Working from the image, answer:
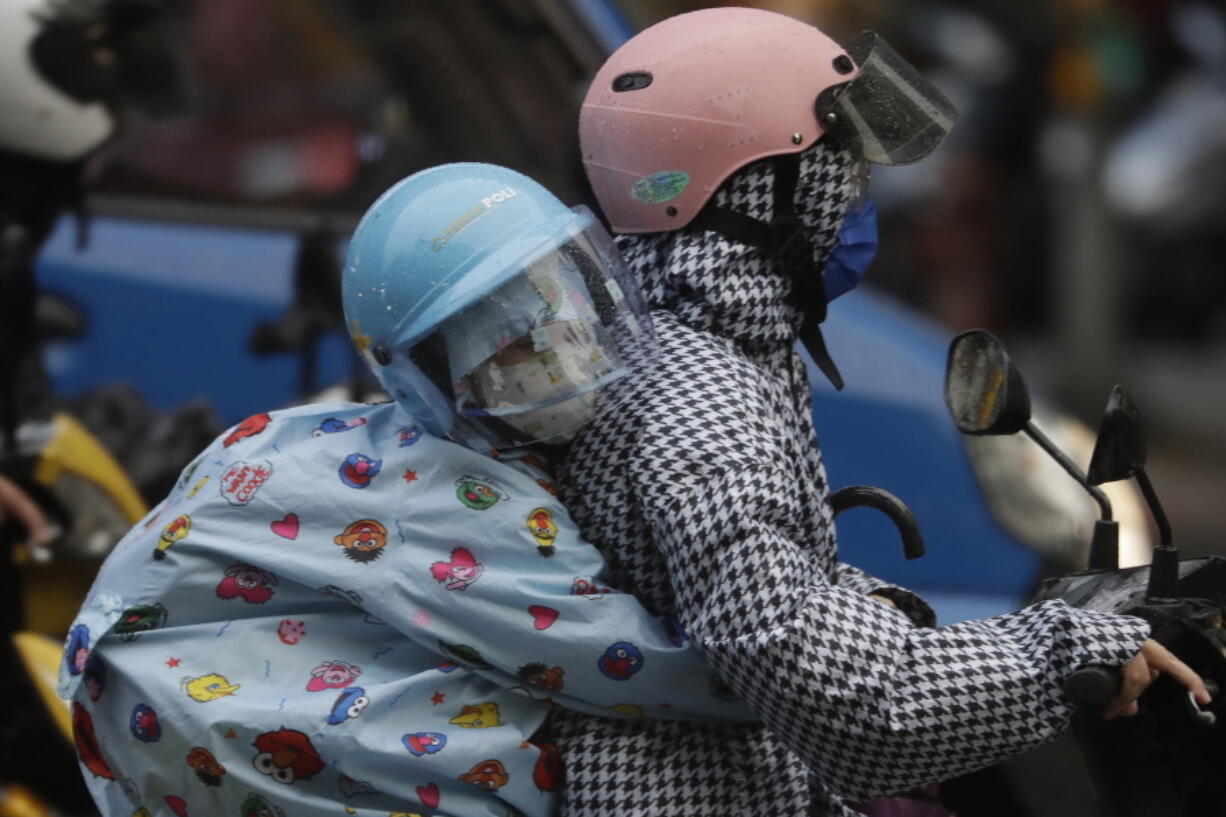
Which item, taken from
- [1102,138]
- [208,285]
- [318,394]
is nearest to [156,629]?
[318,394]

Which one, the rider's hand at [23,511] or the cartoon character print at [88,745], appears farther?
the rider's hand at [23,511]

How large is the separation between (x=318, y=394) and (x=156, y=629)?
2.37 meters

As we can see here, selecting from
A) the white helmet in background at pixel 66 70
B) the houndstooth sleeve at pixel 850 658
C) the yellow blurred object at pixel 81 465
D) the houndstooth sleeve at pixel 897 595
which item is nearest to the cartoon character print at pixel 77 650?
the houndstooth sleeve at pixel 850 658

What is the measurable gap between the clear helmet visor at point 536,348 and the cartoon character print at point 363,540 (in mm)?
155

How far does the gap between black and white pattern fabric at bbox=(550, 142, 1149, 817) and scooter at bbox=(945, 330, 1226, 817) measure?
0.40ft

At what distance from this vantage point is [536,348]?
1.96m

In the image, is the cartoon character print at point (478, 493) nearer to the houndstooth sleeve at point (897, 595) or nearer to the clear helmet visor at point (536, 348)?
the clear helmet visor at point (536, 348)

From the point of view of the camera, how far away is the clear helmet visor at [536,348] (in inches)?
76.9

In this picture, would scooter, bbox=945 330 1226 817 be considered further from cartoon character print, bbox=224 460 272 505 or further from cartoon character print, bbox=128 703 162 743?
cartoon character print, bbox=128 703 162 743

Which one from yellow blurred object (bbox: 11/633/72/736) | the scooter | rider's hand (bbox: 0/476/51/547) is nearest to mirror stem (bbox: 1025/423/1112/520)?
the scooter

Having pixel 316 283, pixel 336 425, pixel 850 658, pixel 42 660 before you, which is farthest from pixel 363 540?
pixel 316 283

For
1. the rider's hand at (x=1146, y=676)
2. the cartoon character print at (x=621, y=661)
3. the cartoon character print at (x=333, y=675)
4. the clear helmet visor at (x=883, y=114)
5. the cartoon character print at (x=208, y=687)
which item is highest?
the clear helmet visor at (x=883, y=114)

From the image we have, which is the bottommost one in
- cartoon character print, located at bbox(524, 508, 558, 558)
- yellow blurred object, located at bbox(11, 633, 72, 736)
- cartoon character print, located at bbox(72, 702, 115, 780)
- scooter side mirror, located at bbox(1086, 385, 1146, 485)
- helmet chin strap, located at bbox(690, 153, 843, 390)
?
yellow blurred object, located at bbox(11, 633, 72, 736)

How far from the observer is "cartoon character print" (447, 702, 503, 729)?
1974 mm
